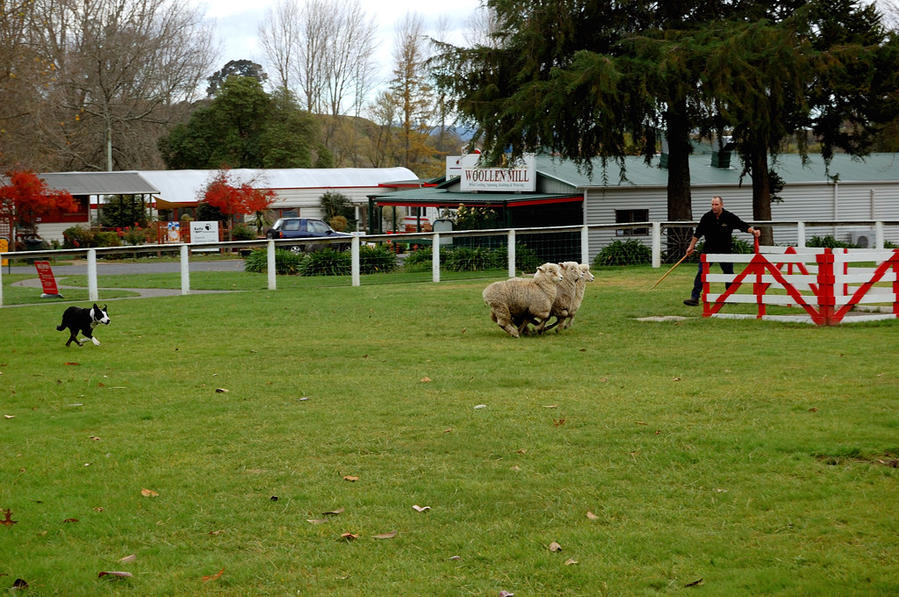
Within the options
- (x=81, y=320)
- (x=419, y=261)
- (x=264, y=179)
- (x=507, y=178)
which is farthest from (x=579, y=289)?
(x=264, y=179)

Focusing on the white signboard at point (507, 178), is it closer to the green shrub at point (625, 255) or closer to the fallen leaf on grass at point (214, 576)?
the green shrub at point (625, 255)

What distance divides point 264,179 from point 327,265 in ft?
107

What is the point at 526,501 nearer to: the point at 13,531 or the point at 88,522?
the point at 88,522

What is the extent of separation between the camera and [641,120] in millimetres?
26328

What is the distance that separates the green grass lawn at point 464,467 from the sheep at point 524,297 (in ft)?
1.74

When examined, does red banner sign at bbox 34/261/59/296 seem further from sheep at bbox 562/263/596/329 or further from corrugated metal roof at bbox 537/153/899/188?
corrugated metal roof at bbox 537/153/899/188

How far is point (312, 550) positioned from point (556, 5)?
77.0ft

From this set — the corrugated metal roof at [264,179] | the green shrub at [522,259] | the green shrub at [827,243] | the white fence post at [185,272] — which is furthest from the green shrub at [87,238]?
the green shrub at [827,243]

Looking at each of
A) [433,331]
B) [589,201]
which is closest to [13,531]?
[433,331]

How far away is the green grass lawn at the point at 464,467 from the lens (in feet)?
16.3

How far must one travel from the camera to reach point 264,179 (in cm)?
5856

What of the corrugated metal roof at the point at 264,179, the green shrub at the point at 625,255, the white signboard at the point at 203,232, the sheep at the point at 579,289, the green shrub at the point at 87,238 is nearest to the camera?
the sheep at the point at 579,289

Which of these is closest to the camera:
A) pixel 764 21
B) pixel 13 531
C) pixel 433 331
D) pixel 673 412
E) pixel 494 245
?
pixel 13 531

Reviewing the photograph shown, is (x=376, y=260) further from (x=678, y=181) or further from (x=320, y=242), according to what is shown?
(x=678, y=181)
